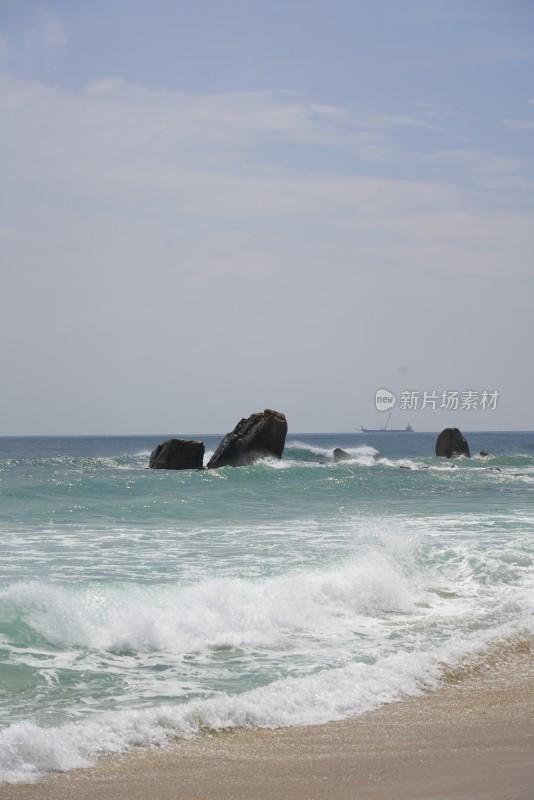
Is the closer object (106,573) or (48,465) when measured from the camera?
(106,573)

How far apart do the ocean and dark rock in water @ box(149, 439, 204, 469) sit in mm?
15924

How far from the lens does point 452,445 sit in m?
48.2

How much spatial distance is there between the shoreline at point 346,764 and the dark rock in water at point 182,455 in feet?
95.9

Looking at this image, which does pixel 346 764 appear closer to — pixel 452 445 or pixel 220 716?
pixel 220 716

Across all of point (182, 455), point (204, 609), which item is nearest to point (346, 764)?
point (204, 609)

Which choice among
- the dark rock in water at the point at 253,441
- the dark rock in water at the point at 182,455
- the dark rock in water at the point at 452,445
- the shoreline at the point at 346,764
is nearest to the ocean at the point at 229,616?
the shoreline at the point at 346,764

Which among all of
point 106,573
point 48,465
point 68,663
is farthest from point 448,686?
point 48,465

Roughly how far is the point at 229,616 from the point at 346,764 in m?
4.18

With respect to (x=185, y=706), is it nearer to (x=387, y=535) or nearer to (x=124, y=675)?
(x=124, y=675)

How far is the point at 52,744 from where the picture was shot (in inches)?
219

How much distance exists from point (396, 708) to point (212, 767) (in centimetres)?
191

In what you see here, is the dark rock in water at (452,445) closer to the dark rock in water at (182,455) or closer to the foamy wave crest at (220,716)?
the dark rock in water at (182,455)

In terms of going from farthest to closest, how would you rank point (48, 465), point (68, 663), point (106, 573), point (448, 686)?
point (48, 465)
point (106, 573)
point (68, 663)
point (448, 686)

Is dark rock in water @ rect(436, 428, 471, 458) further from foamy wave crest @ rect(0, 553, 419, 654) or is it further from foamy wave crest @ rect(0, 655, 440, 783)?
foamy wave crest @ rect(0, 655, 440, 783)
